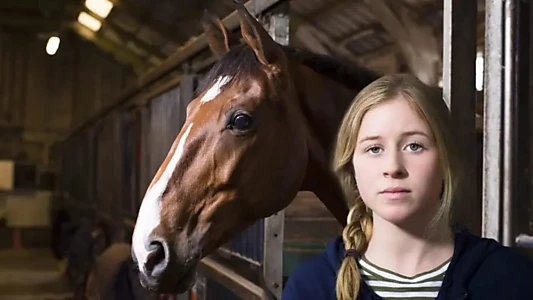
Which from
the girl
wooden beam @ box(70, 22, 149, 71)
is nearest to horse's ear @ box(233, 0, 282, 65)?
the girl

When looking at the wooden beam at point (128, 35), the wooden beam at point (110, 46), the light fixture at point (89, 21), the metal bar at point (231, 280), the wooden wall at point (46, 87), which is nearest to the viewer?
the metal bar at point (231, 280)

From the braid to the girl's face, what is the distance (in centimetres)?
6

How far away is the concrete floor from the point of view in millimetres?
6547

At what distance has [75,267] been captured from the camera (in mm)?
6070

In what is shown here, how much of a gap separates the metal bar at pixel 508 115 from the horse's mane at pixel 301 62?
441 millimetres

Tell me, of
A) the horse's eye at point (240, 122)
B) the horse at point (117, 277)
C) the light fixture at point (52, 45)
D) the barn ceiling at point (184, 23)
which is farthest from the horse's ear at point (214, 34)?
the light fixture at point (52, 45)

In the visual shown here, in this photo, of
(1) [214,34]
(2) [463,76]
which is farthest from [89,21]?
(2) [463,76]

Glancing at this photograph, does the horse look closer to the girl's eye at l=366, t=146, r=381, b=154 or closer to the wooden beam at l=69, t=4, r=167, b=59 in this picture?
the girl's eye at l=366, t=146, r=381, b=154

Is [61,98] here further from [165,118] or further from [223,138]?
[223,138]

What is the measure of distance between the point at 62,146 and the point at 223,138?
33.0 feet

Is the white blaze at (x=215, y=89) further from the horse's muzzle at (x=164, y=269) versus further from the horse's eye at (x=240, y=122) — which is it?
the horse's muzzle at (x=164, y=269)

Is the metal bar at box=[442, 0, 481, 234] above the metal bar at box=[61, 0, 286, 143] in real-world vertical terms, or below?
below

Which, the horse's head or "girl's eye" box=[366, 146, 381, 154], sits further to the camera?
the horse's head

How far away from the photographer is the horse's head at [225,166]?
1204 millimetres
